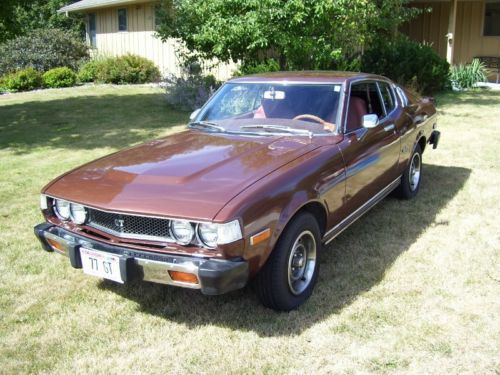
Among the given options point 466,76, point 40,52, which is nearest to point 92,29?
point 40,52

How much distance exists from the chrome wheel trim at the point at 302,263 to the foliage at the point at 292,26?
6.49 m

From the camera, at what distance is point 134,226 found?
10.8 feet

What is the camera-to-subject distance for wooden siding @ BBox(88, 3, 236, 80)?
19.7 meters

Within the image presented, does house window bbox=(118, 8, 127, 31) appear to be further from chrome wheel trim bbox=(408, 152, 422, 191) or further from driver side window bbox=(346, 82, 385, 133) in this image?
driver side window bbox=(346, 82, 385, 133)

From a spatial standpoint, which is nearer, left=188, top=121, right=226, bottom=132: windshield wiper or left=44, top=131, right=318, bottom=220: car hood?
left=44, top=131, right=318, bottom=220: car hood

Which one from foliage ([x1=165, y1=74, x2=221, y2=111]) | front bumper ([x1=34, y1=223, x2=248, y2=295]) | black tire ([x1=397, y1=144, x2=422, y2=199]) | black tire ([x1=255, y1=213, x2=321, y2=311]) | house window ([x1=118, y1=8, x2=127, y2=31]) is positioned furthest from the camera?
house window ([x1=118, y1=8, x2=127, y2=31])

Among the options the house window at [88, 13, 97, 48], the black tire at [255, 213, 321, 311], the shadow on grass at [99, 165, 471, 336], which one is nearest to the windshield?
the black tire at [255, 213, 321, 311]

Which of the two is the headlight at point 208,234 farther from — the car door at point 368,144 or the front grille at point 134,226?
the car door at point 368,144

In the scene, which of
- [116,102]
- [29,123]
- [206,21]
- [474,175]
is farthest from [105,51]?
[474,175]

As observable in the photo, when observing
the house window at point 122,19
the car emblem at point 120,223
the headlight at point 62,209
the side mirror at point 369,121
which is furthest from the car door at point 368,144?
the house window at point 122,19

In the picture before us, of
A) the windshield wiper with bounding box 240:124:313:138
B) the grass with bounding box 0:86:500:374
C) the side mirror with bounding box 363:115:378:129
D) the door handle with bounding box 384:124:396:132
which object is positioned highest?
the side mirror with bounding box 363:115:378:129

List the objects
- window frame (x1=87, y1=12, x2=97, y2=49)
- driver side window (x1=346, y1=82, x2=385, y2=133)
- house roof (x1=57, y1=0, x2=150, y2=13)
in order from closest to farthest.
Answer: driver side window (x1=346, y1=82, x2=385, y2=133)
house roof (x1=57, y1=0, x2=150, y2=13)
window frame (x1=87, y1=12, x2=97, y2=49)

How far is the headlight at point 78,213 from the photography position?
3546mm

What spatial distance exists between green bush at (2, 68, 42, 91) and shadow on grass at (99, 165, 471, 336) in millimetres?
16274
